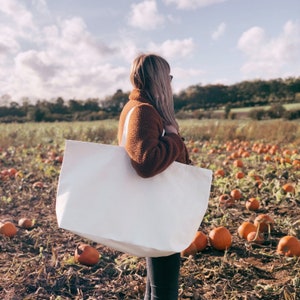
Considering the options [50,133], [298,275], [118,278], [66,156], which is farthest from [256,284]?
[50,133]

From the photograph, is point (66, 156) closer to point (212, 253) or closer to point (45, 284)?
point (45, 284)

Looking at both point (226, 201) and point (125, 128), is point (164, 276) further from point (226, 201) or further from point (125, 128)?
point (226, 201)

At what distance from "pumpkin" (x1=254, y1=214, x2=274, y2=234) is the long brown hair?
7.11 ft

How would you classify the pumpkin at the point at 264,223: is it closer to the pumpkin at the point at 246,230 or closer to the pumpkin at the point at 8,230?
the pumpkin at the point at 246,230

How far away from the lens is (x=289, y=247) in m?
3.94

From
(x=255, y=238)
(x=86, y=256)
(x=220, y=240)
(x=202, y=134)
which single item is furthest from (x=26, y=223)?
(x=202, y=134)

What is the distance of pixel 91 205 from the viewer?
239 centimetres

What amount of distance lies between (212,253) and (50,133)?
13.1 metres

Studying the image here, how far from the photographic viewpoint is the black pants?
270cm

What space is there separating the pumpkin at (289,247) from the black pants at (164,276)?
161cm

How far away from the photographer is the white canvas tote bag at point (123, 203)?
2355mm

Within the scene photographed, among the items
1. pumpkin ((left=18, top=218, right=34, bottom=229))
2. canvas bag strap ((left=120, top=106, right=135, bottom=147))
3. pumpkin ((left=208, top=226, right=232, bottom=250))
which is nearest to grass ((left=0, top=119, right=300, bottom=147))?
pumpkin ((left=18, top=218, right=34, bottom=229))

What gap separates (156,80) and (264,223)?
8.56 feet

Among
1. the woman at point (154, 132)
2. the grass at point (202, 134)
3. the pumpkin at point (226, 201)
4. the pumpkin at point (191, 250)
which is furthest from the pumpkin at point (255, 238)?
the grass at point (202, 134)
